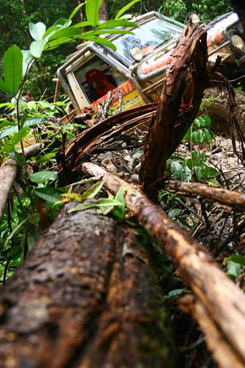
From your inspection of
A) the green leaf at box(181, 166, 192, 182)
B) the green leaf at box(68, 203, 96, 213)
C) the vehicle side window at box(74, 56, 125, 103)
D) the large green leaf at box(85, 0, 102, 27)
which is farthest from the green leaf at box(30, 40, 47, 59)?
the vehicle side window at box(74, 56, 125, 103)

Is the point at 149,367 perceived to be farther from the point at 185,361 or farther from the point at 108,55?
the point at 108,55

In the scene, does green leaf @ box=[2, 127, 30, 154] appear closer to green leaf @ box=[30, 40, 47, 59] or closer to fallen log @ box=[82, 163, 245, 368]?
green leaf @ box=[30, 40, 47, 59]

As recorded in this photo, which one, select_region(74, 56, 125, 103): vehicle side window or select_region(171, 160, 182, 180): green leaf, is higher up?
select_region(74, 56, 125, 103): vehicle side window

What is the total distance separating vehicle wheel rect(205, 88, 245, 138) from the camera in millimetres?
4090

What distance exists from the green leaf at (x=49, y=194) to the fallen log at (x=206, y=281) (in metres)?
0.45

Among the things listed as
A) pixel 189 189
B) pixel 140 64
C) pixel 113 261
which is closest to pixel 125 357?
pixel 113 261

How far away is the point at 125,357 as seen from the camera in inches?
19.8

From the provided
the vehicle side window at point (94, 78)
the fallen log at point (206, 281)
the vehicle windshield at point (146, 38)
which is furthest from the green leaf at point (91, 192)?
the vehicle side window at point (94, 78)

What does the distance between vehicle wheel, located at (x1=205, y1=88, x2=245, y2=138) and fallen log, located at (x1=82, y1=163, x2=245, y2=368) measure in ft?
11.0

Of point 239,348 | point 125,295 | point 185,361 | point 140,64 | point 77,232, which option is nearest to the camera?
point 239,348

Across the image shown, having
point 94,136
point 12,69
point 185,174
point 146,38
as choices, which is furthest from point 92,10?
point 146,38

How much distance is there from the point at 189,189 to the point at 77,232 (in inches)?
16.1

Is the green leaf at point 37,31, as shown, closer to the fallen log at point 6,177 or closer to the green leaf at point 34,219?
the fallen log at point 6,177

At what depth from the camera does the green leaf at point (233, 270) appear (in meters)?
0.85
